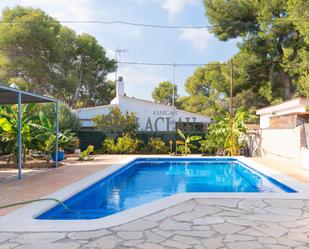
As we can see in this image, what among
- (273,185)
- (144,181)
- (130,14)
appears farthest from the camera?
(130,14)

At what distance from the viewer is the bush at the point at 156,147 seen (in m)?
20.6

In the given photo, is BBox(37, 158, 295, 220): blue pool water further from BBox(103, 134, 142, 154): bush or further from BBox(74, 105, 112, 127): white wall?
BBox(74, 105, 112, 127): white wall

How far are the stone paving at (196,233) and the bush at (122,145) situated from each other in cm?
1419

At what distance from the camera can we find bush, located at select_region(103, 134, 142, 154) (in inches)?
789

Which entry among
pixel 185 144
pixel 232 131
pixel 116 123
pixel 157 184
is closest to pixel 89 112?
pixel 116 123

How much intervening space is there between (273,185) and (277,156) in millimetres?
6572

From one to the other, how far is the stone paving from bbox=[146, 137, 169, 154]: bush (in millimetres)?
14565

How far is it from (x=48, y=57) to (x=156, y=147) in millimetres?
16552

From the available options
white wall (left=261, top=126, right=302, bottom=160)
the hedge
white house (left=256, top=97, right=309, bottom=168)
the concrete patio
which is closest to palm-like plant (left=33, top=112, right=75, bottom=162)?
the concrete patio

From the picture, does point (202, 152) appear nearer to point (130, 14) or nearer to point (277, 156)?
point (277, 156)

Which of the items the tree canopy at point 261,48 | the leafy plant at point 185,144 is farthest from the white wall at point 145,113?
the tree canopy at point 261,48

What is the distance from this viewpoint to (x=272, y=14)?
24.2 m

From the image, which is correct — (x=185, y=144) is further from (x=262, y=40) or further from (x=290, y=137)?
(x=262, y=40)

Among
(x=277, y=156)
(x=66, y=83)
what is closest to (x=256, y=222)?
(x=277, y=156)
